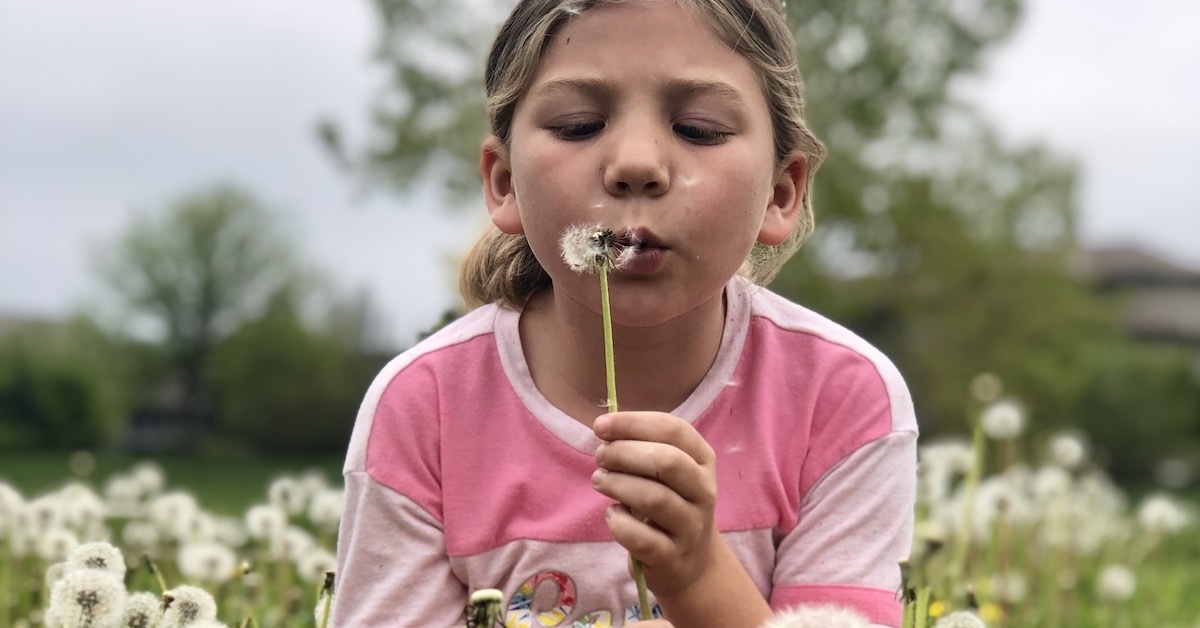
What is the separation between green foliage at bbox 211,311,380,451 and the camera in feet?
97.5

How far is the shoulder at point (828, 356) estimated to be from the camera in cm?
211

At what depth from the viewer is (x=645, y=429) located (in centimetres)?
158

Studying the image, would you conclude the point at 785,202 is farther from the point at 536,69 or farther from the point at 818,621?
the point at 818,621

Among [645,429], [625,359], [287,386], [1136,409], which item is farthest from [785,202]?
[287,386]

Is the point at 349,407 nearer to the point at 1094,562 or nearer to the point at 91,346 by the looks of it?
the point at 91,346

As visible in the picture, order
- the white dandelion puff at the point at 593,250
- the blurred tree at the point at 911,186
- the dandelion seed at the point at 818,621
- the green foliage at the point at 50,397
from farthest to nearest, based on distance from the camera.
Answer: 1. the green foliage at the point at 50,397
2. the blurred tree at the point at 911,186
3. the white dandelion puff at the point at 593,250
4. the dandelion seed at the point at 818,621

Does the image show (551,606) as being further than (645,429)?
Yes

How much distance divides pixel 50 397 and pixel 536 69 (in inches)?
969

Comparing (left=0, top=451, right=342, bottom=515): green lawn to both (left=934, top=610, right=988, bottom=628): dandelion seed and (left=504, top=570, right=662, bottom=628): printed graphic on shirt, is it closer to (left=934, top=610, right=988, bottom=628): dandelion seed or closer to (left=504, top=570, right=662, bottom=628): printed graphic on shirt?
(left=504, top=570, right=662, bottom=628): printed graphic on shirt

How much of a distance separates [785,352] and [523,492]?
49 centimetres

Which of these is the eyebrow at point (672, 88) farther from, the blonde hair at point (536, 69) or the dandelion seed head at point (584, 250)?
the dandelion seed head at point (584, 250)

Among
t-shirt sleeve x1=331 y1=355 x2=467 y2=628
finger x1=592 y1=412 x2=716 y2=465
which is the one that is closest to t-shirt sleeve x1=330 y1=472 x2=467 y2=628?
t-shirt sleeve x1=331 y1=355 x2=467 y2=628

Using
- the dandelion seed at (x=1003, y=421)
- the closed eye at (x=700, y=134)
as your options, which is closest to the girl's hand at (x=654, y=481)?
the closed eye at (x=700, y=134)

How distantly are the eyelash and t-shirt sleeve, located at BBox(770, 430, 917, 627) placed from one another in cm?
55
